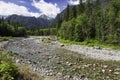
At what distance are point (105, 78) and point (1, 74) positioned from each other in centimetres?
1294

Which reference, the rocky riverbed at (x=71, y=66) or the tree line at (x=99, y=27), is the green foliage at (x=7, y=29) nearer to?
the tree line at (x=99, y=27)

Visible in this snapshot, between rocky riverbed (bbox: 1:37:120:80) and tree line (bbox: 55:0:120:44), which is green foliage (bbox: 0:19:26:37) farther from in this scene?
rocky riverbed (bbox: 1:37:120:80)

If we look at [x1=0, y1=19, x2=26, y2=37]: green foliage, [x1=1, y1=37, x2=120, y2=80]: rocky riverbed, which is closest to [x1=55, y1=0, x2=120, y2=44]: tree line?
[x1=1, y1=37, x2=120, y2=80]: rocky riverbed

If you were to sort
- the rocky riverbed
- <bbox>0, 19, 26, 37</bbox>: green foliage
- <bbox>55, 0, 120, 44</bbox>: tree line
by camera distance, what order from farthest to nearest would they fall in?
<bbox>0, 19, 26, 37</bbox>: green foliage < <bbox>55, 0, 120, 44</bbox>: tree line < the rocky riverbed

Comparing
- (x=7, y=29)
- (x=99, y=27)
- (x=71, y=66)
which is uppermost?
(x=7, y=29)

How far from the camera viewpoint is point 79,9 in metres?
117

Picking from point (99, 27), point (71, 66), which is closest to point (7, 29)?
point (99, 27)

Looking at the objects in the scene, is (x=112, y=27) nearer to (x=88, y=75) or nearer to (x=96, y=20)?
(x=96, y=20)

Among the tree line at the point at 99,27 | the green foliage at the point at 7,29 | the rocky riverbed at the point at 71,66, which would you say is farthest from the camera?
the green foliage at the point at 7,29

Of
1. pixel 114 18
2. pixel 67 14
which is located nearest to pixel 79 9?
pixel 67 14

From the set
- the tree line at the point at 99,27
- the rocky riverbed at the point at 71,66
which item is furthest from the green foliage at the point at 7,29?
the rocky riverbed at the point at 71,66

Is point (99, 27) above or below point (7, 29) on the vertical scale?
below

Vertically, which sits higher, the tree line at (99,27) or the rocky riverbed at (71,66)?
the tree line at (99,27)

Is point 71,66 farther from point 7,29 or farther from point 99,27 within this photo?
point 7,29
